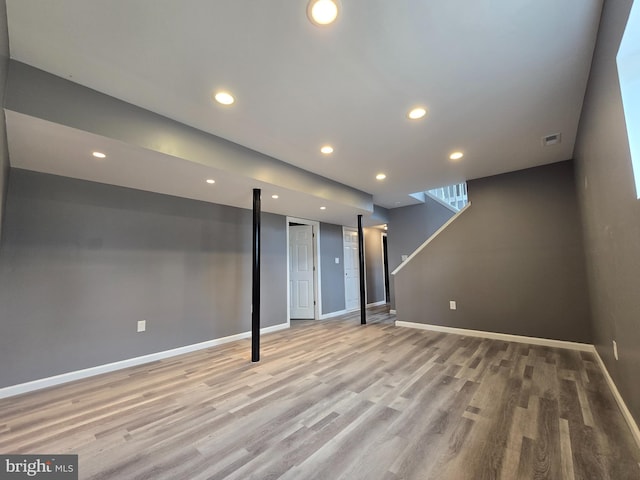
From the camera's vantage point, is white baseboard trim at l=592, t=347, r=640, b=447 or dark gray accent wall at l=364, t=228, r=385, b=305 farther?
dark gray accent wall at l=364, t=228, r=385, b=305

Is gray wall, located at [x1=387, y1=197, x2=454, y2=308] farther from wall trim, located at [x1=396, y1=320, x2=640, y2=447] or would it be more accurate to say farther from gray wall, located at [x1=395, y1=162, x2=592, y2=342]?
wall trim, located at [x1=396, y1=320, x2=640, y2=447]

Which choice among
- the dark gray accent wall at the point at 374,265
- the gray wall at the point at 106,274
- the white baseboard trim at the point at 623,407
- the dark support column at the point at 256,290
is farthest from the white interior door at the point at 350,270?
the white baseboard trim at the point at 623,407

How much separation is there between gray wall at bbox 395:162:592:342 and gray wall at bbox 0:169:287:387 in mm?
3333

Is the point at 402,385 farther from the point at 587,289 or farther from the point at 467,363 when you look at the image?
the point at 587,289

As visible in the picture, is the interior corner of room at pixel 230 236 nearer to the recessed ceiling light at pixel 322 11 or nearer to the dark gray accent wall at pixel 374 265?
the recessed ceiling light at pixel 322 11

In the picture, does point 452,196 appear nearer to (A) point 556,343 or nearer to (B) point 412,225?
(B) point 412,225

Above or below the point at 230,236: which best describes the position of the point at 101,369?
below

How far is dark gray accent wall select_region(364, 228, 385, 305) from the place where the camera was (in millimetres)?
6948

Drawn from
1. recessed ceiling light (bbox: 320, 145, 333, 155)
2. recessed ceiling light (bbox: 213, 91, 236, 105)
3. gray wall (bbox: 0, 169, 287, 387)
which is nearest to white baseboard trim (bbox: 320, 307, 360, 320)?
gray wall (bbox: 0, 169, 287, 387)

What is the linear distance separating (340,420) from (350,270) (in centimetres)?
464

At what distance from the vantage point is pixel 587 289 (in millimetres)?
3109

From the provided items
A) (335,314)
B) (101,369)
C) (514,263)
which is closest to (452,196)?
(514,263)

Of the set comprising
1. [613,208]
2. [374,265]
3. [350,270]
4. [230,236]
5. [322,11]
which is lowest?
[350,270]

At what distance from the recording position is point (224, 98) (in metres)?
2.01
